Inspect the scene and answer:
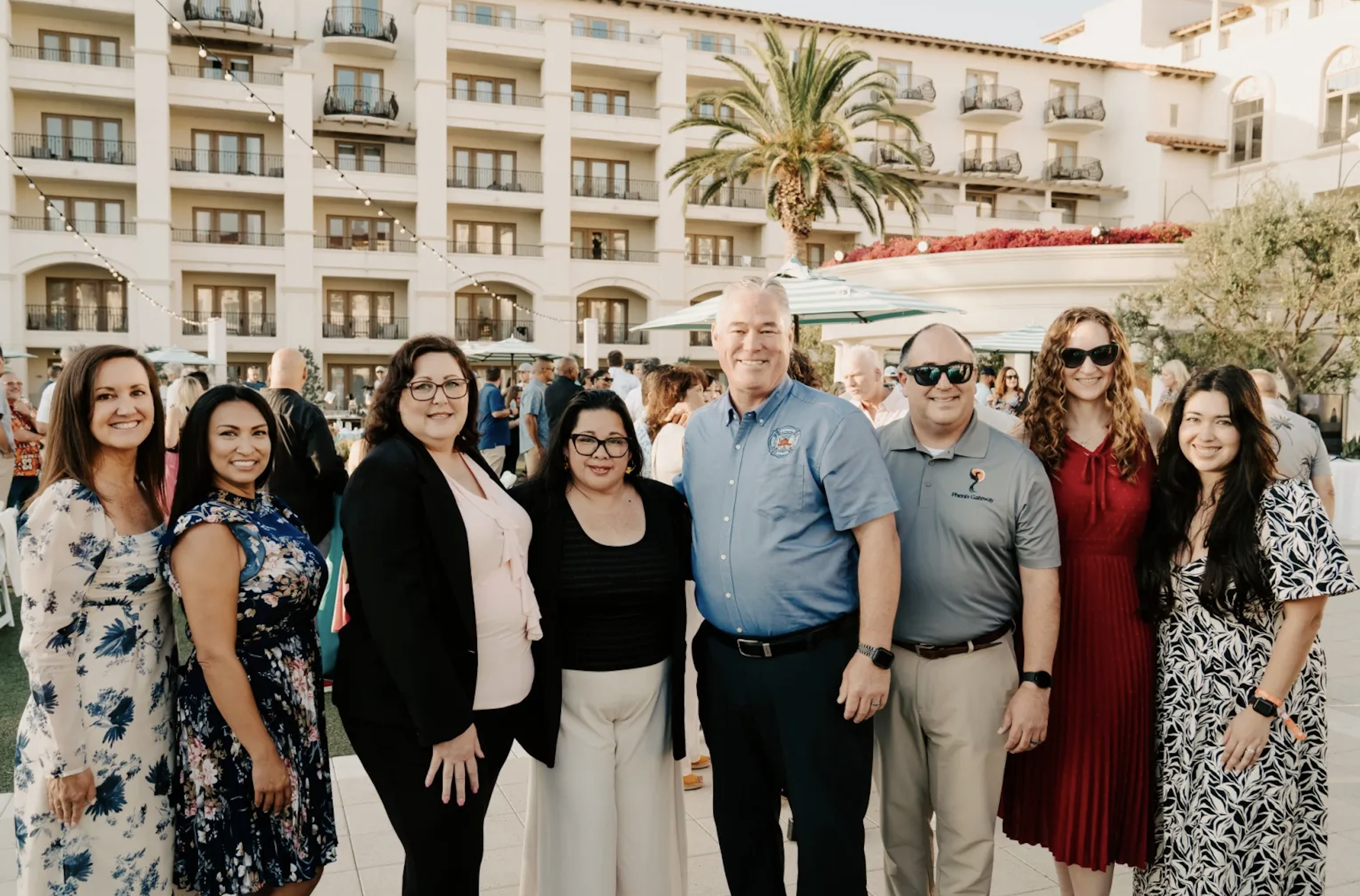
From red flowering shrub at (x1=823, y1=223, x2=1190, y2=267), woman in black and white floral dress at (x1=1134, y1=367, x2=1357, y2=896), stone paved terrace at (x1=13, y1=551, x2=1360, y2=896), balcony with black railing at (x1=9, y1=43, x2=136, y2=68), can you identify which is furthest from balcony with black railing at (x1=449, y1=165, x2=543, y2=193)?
woman in black and white floral dress at (x1=1134, y1=367, x2=1357, y2=896)

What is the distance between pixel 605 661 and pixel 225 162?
35090 mm

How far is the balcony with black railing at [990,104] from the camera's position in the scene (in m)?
39.3

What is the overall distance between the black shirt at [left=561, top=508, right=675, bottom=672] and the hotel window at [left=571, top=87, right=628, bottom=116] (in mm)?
34912

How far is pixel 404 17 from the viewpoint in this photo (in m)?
34.3

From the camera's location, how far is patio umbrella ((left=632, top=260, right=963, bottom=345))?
8.37 m

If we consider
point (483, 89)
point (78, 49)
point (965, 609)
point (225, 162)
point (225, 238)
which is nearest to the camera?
point (965, 609)

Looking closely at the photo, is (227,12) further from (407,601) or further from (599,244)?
(407,601)

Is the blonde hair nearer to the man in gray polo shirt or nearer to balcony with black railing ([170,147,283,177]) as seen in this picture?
the man in gray polo shirt

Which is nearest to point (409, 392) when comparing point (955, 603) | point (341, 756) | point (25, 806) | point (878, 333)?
point (25, 806)

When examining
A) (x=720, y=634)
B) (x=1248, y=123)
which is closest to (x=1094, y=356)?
(x=720, y=634)

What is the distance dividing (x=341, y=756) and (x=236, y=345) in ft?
101

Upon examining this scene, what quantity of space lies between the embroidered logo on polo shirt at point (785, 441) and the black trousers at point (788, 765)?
0.57 meters

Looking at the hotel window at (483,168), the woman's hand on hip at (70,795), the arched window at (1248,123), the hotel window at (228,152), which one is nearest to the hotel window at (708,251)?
the hotel window at (483,168)

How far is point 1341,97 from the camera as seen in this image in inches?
1221
